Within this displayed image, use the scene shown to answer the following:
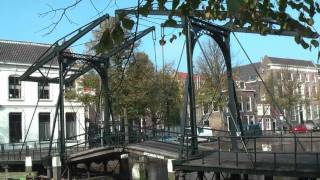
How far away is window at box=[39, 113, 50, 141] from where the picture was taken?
4525cm

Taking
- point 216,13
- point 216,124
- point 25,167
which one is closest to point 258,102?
point 216,124

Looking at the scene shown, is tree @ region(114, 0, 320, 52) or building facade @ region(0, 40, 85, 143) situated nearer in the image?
tree @ region(114, 0, 320, 52)

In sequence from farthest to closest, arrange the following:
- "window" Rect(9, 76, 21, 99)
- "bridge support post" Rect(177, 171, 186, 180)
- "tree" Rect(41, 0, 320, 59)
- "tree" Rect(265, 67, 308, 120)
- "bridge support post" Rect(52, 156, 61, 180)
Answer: "tree" Rect(265, 67, 308, 120) < "window" Rect(9, 76, 21, 99) < "bridge support post" Rect(52, 156, 61, 180) < "bridge support post" Rect(177, 171, 186, 180) < "tree" Rect(41, 0, 320, 59)

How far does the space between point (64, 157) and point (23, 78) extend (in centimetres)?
487

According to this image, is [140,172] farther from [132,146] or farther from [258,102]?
[258,102]

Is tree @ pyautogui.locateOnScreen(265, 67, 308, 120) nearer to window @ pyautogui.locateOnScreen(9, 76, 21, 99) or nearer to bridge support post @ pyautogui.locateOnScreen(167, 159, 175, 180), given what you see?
window @ pyautogui.locateOnScreen(9, 76, 21, 99)

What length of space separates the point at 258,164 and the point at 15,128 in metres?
32.2

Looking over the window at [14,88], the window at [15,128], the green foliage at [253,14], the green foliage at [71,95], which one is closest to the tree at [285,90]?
the green foliage at [71,95]

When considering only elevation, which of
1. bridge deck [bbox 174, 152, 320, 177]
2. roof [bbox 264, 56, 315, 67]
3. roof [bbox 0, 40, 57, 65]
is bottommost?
bridge deck [bbox 174, 152, 320, 177]

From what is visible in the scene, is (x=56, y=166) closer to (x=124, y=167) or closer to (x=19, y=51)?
(x=124, y=167)

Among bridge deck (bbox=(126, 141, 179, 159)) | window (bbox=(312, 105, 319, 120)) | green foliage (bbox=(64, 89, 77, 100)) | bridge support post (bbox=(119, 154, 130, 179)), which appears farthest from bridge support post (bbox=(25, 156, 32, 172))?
window (bbox=(312, 105, 319, 120))

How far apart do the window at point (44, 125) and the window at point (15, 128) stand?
181cm

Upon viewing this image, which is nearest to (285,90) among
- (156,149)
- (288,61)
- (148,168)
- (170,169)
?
(288,61)

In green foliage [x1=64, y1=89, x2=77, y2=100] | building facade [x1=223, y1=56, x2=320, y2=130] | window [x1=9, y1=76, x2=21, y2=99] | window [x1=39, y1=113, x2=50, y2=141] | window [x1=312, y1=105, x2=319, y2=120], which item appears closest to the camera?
green foliage [x1=64, y1=89, x2=77, y2=100]
